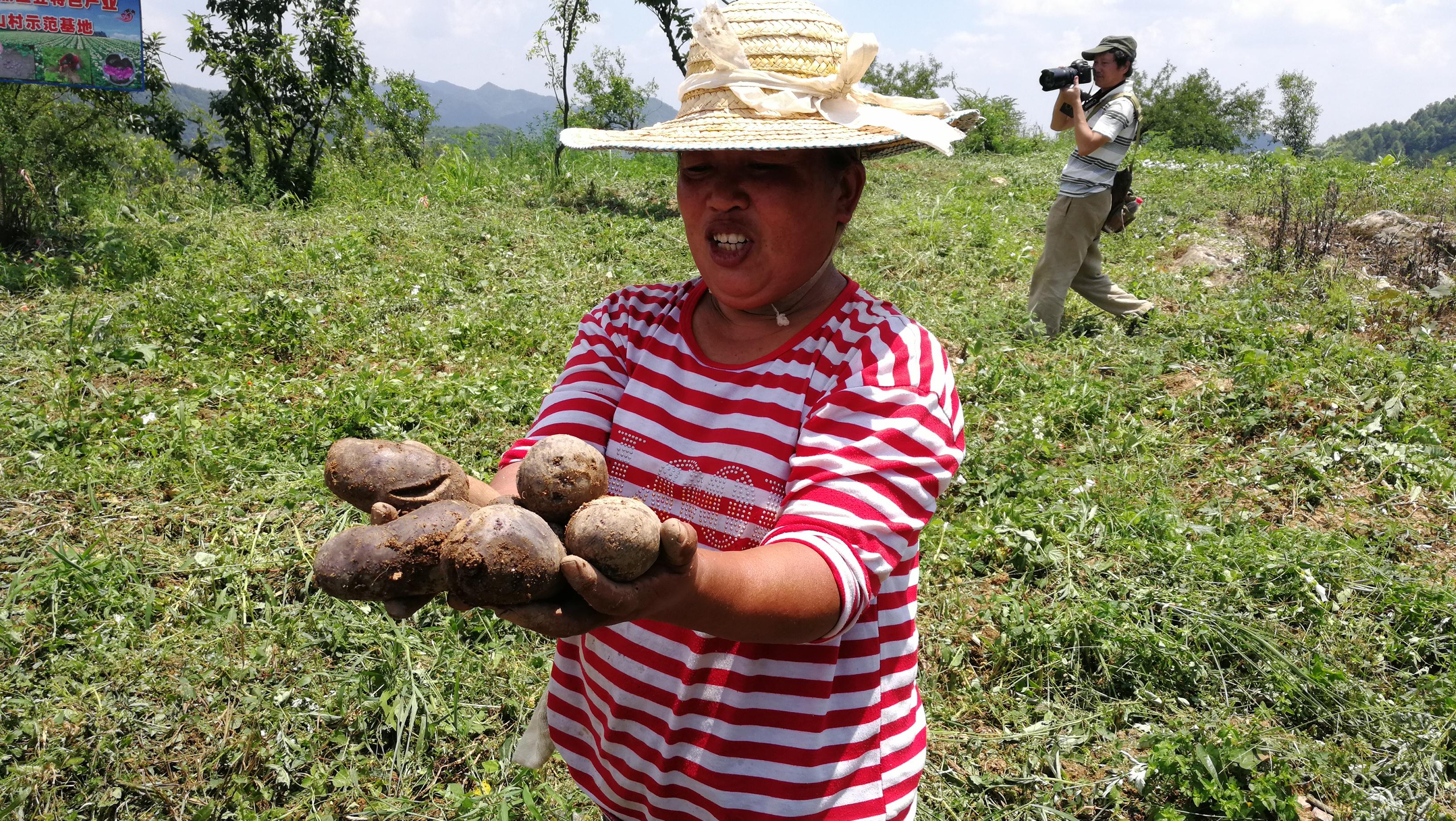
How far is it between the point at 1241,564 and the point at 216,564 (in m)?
3.81

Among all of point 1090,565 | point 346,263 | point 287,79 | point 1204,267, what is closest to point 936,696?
point 1090,565

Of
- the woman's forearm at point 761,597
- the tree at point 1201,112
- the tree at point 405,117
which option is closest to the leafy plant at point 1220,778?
the woman's forearm at point 761,597

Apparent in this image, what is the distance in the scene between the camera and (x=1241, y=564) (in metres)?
3.14

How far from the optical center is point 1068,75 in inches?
201

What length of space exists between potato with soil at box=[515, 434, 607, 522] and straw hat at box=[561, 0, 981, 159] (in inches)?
20.9

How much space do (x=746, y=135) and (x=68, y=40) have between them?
7170mm

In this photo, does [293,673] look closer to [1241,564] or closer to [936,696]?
[936,696]

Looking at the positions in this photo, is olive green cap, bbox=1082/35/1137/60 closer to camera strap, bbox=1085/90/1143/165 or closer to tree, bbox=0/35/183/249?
camera strap, bbox=1085/90/1143/165

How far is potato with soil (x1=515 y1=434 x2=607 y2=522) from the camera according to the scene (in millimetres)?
985

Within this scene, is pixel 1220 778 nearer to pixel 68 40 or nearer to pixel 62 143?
pixel 68 40

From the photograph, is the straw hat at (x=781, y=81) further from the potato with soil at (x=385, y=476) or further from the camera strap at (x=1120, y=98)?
the camera strap at (x=1120, y=98)

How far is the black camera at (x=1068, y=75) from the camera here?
5.12 metres

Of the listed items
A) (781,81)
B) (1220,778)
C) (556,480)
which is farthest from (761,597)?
(1220,778)

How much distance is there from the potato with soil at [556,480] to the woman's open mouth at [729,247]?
39 centimetres
